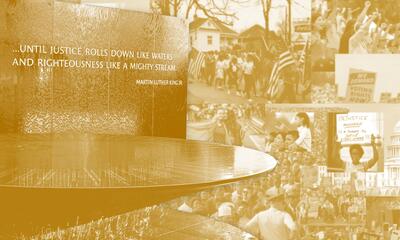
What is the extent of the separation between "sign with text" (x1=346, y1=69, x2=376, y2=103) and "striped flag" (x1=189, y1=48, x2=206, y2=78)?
1.09m

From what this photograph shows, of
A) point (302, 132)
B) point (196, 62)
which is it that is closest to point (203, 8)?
point (196, 62)

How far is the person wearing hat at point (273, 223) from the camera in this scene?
12.0 feet

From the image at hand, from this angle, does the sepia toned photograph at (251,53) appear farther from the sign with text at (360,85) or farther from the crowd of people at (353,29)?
the sign with text at (360,85)

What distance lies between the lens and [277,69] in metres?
3.67

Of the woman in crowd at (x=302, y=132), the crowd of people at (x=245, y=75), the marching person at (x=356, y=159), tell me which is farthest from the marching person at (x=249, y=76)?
the marching person at (x=356, y=159)

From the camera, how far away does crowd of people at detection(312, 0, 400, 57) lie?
12.1 ft

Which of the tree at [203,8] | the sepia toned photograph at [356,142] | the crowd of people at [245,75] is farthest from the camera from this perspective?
the sepia toned photograph at [356,142]

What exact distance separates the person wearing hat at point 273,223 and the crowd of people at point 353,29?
1.12 metres

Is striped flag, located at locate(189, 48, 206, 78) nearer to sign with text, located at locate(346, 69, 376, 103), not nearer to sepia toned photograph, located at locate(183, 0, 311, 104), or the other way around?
sepia toned photograph, located at locate(183, 0, 311, 104)

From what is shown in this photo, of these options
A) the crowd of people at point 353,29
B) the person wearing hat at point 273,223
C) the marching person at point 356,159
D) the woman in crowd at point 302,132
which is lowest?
the person wearing hat at point 273,223

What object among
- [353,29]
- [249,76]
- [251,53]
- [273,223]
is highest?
[353,29]

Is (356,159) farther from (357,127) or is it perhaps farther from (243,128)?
(243,128)

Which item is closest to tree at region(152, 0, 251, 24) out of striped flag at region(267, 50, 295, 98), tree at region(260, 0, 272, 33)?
tree at region(260, 0, 272, 33)

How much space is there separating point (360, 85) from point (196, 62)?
1217 millimetres
